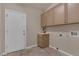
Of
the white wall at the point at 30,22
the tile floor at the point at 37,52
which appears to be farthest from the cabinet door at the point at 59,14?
the tile floor at the point at 37,52

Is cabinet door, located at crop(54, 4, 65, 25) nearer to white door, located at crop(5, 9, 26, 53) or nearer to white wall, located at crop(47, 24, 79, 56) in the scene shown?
white wall, located at crop(47, 24, 79, 56)

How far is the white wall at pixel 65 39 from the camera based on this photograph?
61.1 inches

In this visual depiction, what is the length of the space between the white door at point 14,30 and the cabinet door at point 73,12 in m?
0.61

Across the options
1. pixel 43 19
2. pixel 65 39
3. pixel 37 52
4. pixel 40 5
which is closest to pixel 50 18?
pixel 43 19

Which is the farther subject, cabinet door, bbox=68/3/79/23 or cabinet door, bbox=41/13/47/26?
cabinet door, bbox=41/13/47/26

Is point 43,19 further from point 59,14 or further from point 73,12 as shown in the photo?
point 73,12

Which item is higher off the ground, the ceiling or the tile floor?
the ceiling

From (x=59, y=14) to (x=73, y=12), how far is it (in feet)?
0.61

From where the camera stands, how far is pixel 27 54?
1635mm

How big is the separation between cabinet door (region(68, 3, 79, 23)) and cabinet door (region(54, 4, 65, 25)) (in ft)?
0.27

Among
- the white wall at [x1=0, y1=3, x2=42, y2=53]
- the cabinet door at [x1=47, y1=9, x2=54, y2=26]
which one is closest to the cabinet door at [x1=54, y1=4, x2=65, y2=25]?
the cabinet door at [x1=47, y1=9, x2=54, y2=26]

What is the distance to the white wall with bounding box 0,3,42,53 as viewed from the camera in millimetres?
1627

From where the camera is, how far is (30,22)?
171 centimetres

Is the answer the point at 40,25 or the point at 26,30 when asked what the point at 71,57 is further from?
the point at 26,30
